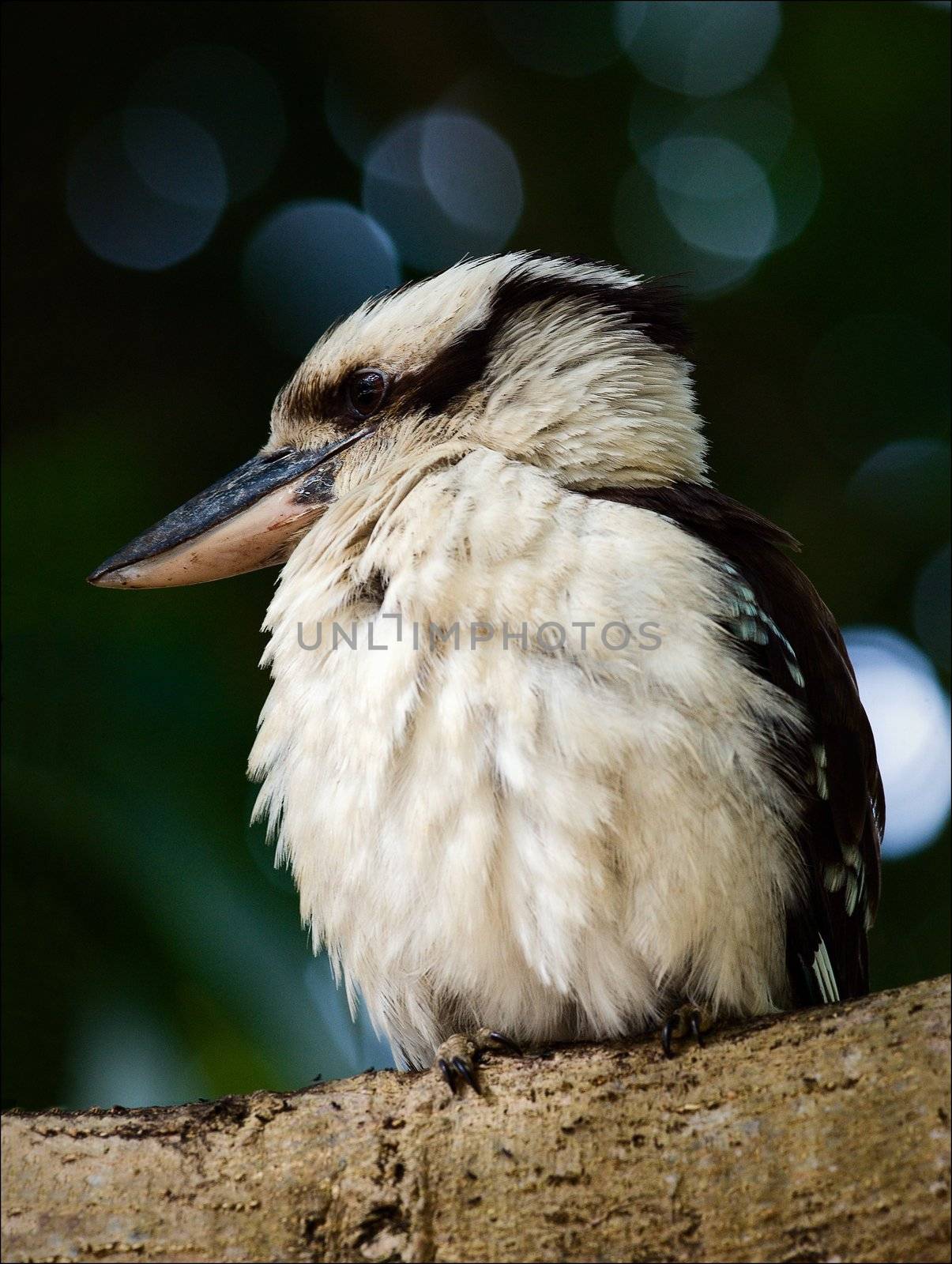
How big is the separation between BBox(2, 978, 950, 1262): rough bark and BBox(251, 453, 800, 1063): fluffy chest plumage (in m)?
0.17

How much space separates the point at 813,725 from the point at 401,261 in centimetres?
181

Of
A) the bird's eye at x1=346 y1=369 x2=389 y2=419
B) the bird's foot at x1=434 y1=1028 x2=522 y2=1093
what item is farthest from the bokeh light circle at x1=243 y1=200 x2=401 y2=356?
the bird's foot at x1=434 y1=1028 x2=522 y2=1093

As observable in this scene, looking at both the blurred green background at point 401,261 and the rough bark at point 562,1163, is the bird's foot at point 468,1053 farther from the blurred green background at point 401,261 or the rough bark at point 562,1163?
the blurred green background at point 401,261

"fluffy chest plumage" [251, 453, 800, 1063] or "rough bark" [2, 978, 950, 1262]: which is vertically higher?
"fluffy chest plumage" [251, 453, 800, 1063]

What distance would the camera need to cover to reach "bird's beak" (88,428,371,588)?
6.86 feet

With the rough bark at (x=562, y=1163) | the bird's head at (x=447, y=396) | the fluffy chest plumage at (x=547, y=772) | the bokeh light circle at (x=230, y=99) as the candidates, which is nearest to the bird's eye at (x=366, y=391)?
the bird's head at (x=447, y=396)

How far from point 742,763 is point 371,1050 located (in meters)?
1.24

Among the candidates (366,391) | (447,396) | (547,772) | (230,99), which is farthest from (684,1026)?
(230,99)

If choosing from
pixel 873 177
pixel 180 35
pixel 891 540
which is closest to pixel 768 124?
pixel 873 177

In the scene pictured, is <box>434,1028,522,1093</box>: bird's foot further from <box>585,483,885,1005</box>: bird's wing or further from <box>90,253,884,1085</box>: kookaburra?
<box>585,483,885,1005</box>: bird's wing

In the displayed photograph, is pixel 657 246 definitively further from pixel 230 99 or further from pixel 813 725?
pixel 813 725

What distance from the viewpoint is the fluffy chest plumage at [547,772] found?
1501 millimetres

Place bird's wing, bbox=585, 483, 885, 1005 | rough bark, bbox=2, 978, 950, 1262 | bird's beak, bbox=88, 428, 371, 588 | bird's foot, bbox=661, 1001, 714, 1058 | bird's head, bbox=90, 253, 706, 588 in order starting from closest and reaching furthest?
rough bark, bbox=2, 978, 950, 1262 → bird's foot, bbox=661, 1001, 714, 1058 → bird's wing, bbox=585, 483, 885, 1005 → bird's head, bbox=90, 253, 706, 588 → bird's beak, bbox=88, 428, 371, 588

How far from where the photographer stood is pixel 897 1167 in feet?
4.01
